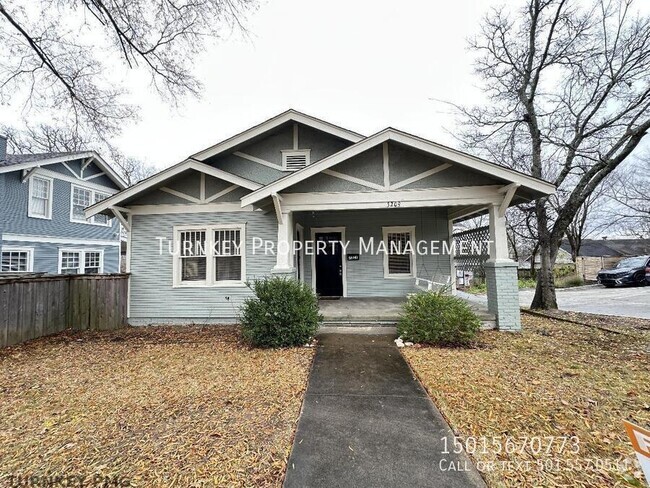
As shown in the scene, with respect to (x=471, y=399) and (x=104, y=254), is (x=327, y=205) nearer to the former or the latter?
(x=471, y=399)

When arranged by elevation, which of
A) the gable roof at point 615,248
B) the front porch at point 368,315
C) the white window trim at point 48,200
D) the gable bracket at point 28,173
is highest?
the gable bracket at point 28,173

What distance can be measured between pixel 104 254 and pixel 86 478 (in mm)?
17181

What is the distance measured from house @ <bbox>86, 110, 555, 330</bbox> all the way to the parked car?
14.7 metres

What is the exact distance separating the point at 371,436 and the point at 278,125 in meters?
8.14

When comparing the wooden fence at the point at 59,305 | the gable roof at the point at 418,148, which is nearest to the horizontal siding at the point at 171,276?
the wooden fence at the point at 59,305

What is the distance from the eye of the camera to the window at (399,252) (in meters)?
8.95

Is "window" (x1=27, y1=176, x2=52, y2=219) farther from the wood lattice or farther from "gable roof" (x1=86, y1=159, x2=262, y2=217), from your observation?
the wood lattice

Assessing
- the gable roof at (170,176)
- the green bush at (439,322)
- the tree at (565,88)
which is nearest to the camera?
the green bush at (439,322)

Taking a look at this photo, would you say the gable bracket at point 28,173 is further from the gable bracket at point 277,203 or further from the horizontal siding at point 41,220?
the gable bracket at point 277,203

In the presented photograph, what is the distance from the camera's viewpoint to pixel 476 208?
24.4ft

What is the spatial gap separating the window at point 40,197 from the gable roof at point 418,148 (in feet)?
40.1

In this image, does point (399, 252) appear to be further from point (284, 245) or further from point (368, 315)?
point (284, 245)

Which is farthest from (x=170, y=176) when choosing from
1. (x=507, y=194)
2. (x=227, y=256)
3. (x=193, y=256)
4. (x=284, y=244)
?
(x=507, y=194)

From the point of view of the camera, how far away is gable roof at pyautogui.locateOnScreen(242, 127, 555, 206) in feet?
18.5
